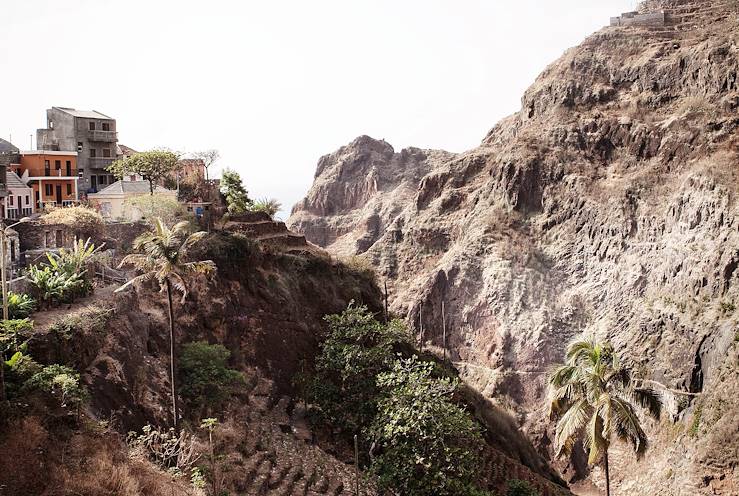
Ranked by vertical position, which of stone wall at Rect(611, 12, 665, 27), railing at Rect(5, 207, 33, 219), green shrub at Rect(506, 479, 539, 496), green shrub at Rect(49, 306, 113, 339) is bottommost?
green shrub at Rect(506, 479, 539, 496)

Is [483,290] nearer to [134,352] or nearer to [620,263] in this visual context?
[620,263]


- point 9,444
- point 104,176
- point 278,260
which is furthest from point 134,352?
point 104,176

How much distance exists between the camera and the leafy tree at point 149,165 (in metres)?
48.1

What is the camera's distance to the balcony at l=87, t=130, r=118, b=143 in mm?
52125

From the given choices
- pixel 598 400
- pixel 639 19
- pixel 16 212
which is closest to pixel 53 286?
pixel 16 212

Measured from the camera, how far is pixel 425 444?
2878 centimetres

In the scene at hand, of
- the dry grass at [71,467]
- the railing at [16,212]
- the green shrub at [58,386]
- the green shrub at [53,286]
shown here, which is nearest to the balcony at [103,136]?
the railing at [16,212]

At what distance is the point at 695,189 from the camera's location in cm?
6066

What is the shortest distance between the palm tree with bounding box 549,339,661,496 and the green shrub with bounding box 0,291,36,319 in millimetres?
17509

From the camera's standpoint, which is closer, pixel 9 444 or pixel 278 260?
pixel 9 444

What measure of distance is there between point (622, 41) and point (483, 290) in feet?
106

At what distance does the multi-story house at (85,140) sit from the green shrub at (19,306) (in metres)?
26.4

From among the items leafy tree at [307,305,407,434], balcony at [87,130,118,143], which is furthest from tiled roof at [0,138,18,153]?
leafy tree at [307,305,407,434]

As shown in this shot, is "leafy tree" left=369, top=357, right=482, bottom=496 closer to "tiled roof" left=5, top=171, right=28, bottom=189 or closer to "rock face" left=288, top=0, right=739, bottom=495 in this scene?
"rock face" left=288, top=0, right=739, bottom=495
